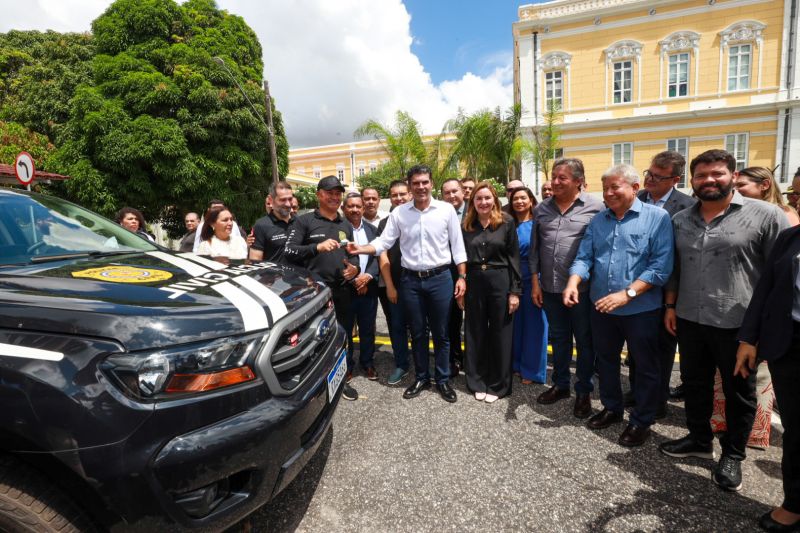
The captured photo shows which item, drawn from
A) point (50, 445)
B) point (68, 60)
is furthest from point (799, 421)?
point (68, 60)

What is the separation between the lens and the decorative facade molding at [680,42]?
20.5m

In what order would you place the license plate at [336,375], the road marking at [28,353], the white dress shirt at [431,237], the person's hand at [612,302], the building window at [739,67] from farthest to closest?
the building window at [739,67] → the white dress shirt at [431,237] → the person's hand at [612,302] → the license plate at [336,375] → the road marking at [28,353]

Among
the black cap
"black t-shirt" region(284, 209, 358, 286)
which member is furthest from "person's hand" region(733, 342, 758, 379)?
the black cap

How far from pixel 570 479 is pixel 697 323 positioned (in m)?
1.23

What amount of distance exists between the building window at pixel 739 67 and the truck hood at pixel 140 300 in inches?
1064

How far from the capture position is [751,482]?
2.33m

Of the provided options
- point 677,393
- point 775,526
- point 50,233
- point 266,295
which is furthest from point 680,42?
point 50,233

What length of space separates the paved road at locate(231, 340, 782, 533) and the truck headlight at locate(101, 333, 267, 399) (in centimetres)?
93

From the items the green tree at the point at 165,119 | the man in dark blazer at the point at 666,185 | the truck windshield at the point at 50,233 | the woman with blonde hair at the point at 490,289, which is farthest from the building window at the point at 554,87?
the truck windshield at the point at 50,233

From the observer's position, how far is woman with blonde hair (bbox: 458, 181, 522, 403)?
11.2ft

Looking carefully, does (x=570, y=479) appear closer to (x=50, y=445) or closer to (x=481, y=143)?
(x=50, y=445)

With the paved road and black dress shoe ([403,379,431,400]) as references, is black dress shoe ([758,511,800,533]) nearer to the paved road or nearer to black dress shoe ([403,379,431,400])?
the paved road

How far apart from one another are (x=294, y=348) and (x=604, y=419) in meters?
2.40

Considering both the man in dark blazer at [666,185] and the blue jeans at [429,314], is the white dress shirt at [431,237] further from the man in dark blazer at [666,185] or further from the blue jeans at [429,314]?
the man in dark blazer at [666,185]
